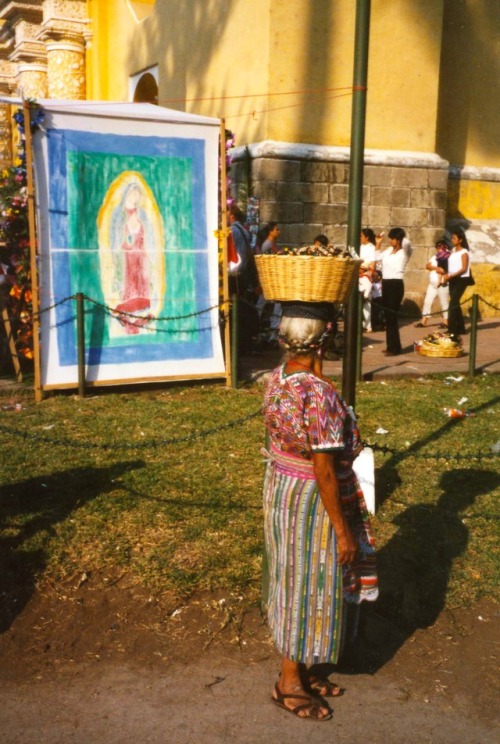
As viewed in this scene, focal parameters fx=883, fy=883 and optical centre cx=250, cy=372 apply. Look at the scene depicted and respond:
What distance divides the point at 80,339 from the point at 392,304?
15.9ft

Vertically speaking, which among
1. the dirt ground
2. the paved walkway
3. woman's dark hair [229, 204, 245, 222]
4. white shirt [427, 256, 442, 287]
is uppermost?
woman's dark hair [229, 204, 245, 222]

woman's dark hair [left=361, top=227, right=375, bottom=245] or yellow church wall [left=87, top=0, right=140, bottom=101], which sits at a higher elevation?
yellow church wall [left=87, top=0, right=140, bottom=101]

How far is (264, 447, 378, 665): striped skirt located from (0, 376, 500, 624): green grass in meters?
1.06

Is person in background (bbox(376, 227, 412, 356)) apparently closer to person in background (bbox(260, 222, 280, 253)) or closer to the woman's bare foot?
person in background (bbox(260, 222, 280, 253))

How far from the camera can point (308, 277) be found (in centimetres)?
360

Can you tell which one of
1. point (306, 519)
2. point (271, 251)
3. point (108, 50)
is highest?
point (108, 50)

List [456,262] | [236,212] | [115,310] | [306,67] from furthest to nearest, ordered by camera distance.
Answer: [306,67] < [456,262] < [236,212] < [115,310]

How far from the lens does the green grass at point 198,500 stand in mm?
4953

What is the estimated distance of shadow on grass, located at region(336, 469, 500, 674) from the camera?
14.1ft

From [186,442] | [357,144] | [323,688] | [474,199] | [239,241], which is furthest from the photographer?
[474,199]

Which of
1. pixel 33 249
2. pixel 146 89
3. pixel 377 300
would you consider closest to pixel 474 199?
pixel 377 300

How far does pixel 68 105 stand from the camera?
27.8 ft

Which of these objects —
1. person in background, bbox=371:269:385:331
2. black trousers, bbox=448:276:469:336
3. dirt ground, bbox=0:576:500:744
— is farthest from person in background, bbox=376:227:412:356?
dirt ground, bbox=0:576:500:744

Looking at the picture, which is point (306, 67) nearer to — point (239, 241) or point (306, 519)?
point (239, 241)
